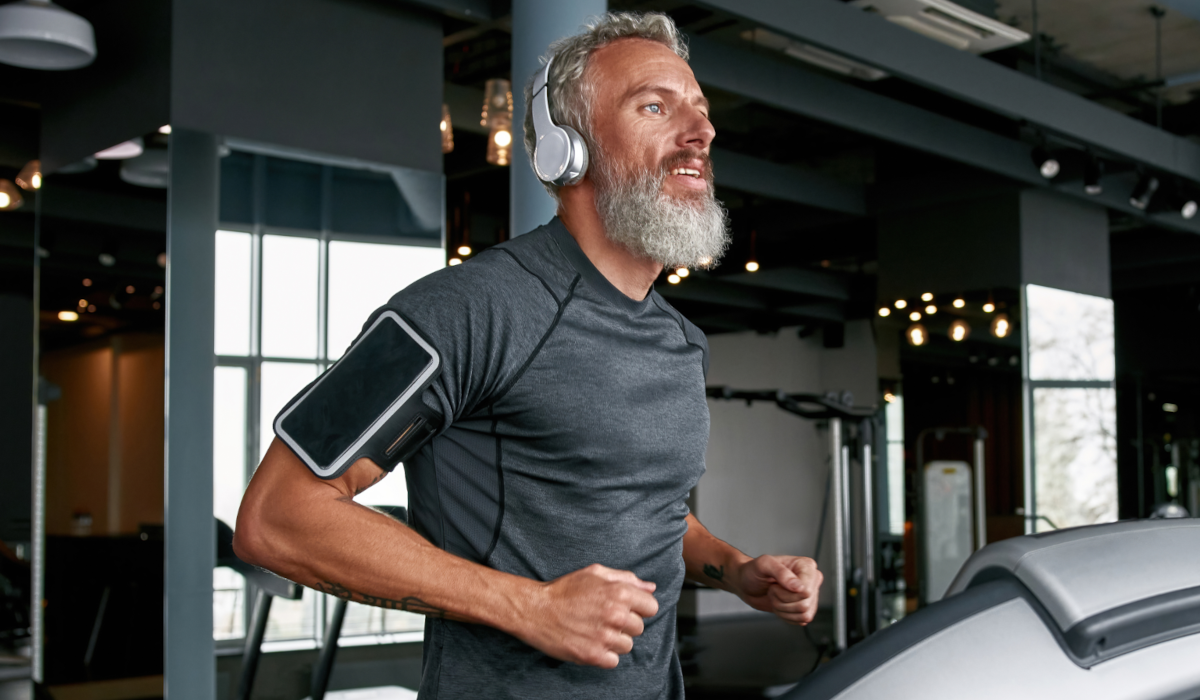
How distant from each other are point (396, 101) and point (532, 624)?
115 inches

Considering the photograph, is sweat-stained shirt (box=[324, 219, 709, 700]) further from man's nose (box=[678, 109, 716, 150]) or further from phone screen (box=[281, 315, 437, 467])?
man's nose (box=[678, 109, 716, 150])

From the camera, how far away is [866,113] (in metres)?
5.16

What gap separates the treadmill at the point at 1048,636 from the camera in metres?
0.61

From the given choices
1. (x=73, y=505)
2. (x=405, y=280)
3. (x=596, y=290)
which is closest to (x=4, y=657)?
(x=73, y=505)

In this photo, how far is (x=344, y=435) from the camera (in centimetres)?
87

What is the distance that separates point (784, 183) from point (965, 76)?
6.65ft

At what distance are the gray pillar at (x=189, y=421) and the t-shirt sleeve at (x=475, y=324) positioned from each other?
86.6 inches

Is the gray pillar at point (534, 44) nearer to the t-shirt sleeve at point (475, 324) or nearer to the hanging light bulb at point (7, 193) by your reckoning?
the t-shirt sleeve at point (475, 324)

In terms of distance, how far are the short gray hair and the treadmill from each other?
0.71 meters

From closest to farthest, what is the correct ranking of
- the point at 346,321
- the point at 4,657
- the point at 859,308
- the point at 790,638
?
the point at 346,321 < the point at 4,657 < the point at 790,638 < the point at 859,308

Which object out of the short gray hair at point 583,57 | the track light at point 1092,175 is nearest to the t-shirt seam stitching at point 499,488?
the short gray hair at point 583,57

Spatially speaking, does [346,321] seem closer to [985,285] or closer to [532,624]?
[532,624]

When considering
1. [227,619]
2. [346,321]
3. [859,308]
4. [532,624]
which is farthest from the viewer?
[859,308]

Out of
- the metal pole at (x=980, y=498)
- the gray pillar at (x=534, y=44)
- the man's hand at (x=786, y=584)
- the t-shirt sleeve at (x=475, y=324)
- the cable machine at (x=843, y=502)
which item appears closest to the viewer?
the t-shirt sleeve at (x=475, y=324)
